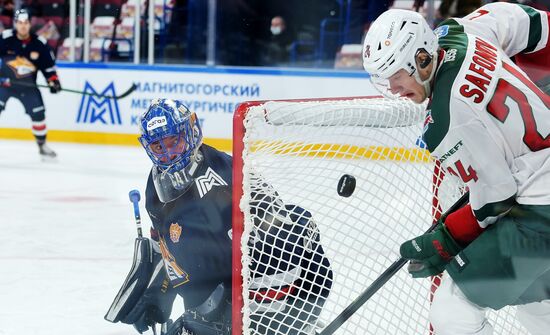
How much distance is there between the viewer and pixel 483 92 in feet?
4.84

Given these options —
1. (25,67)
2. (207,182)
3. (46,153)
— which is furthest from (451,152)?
(25,67)

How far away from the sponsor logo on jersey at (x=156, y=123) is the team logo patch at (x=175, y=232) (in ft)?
0.68

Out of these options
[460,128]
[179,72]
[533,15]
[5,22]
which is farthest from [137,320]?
[5,22]

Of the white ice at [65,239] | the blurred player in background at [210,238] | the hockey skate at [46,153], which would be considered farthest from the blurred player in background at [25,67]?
the blurred player in background at [210,238]

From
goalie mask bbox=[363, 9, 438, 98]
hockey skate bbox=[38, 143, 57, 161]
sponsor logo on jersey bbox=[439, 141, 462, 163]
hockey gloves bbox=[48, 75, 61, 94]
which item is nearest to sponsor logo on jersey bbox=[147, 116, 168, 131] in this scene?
goalie mask bbox=[363, 9, 438, 98]

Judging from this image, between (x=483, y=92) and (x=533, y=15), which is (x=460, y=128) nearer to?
(x=483, y=92)

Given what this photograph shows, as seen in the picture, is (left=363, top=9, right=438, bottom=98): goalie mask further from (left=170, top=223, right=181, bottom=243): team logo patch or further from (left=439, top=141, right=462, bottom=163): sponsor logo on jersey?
(left=170, top=223, right=181, bottom=243): team logo patch

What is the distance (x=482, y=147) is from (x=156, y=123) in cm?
70

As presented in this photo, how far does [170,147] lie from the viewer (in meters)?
1.85

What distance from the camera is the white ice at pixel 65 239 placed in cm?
243

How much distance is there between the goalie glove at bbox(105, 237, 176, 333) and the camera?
1960 millimetres

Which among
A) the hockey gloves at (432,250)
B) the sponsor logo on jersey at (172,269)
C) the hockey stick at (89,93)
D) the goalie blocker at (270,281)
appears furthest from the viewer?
the hockey stick at (89,93)

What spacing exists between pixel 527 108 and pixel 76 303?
150cm

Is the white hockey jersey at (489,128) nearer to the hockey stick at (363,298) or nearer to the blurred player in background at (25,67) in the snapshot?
the hockey stick at (363,298)
